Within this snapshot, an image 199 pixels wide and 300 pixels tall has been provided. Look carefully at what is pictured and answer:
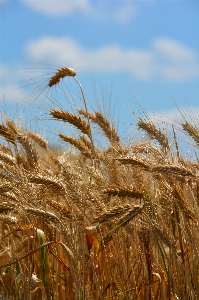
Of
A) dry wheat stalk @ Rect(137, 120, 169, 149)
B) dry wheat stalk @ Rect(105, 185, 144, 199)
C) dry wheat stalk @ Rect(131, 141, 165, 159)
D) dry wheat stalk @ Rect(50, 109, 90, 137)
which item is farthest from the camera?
dry wheat stalk @ Rect(50, 109, 90, 137)

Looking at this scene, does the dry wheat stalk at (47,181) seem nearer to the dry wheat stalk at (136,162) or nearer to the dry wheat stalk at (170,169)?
the dry wheat stalk at (136,162)

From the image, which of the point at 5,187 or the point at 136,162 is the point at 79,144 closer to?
the point at 5,187

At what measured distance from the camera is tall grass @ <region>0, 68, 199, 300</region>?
2.44 m

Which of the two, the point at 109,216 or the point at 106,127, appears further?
the point at 106,127

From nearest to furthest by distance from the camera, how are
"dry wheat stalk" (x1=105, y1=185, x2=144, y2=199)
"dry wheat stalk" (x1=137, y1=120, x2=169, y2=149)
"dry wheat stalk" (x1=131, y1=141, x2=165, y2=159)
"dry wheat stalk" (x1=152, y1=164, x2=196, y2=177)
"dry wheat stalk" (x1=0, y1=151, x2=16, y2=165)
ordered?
1. "dry wheat stalk" (x1=152, y1=164, x2=196, y2=177)
2. "dry wheat stalk" (x1=105, y1=185, x2=144, y2=199)
3. "dry wheat stalk" (x1=131, y1=141, x2=165, y2=159)
4. "dry wheat stalk" (x1=137, y1=120, x2=169, y2=149)
5. "dry wheat stalk" (x1=0, y1=151, x2=16, y2=165)

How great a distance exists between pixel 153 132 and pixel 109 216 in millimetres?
1062

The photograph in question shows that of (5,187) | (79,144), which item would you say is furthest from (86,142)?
(5,187)

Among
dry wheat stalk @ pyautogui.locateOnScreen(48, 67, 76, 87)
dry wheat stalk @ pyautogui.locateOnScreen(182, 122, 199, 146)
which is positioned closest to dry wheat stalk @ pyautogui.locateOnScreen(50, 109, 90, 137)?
dry wheat stalk @ pyautogui.locateOnScreen(48, 67, 76, 87)

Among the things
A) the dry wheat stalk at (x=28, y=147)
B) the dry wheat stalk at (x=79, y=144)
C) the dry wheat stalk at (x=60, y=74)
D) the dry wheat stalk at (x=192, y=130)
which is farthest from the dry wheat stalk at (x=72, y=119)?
the dry wheat stalk at (x=192, y=130)

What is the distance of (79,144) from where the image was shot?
358cm

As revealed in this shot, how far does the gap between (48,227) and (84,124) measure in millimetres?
732

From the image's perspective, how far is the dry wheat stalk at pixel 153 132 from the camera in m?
3.04

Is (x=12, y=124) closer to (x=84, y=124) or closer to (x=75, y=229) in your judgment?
(x=84, y=124)

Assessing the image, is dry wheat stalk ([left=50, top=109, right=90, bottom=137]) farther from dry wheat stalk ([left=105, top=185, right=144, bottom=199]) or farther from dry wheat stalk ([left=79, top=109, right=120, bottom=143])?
dry wheat stalk ([left=105, top=185, right=144, bottom=199])
